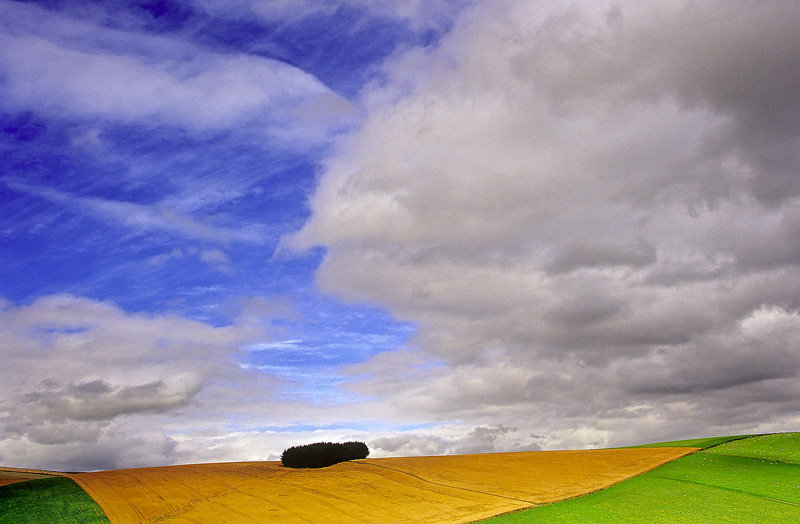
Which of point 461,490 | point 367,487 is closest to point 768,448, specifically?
point 461,490

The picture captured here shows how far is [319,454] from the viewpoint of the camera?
4019 cm

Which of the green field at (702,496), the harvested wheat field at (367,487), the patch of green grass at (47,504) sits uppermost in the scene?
the patch of green grass at (47,504)

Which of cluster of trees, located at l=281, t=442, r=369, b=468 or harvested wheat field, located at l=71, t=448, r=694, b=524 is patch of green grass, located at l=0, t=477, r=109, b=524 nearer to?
harvested wheat field, located at l=71, t=448, r=694, b=524

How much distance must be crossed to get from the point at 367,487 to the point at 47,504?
54.3 feet

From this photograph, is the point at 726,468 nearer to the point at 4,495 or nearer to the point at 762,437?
the point at 762,437

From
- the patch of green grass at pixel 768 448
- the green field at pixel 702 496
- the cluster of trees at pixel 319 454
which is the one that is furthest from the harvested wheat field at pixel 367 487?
the patch of green grass at pixel 768 448

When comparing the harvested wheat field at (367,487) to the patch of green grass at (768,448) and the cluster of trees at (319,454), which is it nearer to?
the cluster of trees at (319,454)

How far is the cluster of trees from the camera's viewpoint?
39.9m

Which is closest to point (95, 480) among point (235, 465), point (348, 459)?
point (235, 465)

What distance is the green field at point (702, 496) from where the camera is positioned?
78.4 ft

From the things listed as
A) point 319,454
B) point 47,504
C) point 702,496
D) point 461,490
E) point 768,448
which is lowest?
point 702,496

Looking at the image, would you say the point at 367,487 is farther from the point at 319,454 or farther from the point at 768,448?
the point at 768,448

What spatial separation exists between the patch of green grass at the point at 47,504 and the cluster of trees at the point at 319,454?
44.5ft

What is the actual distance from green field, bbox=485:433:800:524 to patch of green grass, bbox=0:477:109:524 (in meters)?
19.7
